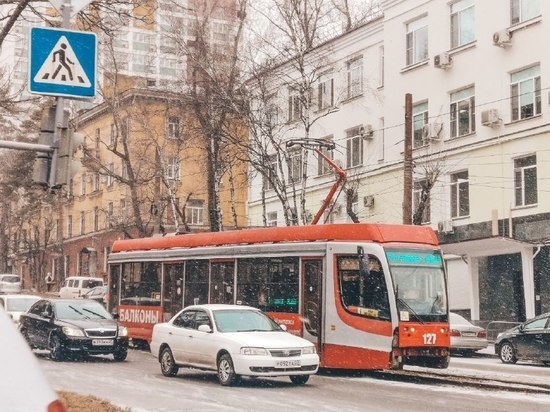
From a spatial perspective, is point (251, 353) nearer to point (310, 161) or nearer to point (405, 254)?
point (405, 254)

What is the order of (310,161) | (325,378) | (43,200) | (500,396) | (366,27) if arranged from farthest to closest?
(43,200) < (310,161) < (366,27) < (325,378) < (500,396)

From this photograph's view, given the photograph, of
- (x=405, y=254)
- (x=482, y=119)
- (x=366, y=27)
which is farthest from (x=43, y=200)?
(x=405, y=254)

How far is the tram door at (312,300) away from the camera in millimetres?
20156

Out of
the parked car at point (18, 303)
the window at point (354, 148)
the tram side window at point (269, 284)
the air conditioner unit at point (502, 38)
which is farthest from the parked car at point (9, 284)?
the tram side window at point (269, 284)

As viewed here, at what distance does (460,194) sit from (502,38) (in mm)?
5773

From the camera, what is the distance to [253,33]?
1394 inches

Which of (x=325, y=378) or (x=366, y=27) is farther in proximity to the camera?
(x=366, y=27)

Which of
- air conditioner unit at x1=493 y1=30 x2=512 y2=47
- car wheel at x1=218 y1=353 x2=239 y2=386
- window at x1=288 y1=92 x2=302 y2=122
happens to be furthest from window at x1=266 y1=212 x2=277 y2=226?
car wheel at x1=218 y1=353 x2=239 y2=386

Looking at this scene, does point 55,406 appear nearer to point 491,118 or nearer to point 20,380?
point 20,380

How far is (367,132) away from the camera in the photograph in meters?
39.3

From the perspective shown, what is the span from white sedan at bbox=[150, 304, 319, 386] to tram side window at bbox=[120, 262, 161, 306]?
→ 7.30m

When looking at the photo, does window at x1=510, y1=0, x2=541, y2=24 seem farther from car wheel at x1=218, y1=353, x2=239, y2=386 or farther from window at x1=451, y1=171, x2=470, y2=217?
car wheel at x1=218, y1=353, x2=239, y2=386

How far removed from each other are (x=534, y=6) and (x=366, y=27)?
968cm

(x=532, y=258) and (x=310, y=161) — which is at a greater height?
(x=310, y=161)
